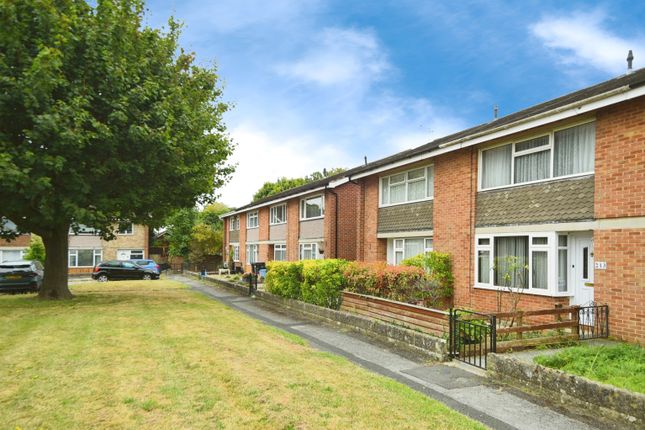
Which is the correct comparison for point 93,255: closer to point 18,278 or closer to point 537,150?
point 18,278

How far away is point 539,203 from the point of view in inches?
441

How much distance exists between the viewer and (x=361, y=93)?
17.6m

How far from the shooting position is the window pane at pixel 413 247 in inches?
636

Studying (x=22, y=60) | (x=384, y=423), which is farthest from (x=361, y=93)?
(x=384, y=423)

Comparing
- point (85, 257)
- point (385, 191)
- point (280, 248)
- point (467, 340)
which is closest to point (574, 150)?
point (467, 340)

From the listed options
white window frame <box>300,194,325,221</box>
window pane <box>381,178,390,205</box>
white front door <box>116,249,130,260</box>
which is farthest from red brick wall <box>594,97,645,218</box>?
white front door <box>116,249,130,260</box>

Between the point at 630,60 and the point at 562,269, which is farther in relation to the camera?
the point at 630,60

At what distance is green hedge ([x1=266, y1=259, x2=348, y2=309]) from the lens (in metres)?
14.3

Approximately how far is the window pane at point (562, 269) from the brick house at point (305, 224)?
35.5ft

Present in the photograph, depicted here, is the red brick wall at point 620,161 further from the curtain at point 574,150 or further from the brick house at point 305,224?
the brick house at point 305,224

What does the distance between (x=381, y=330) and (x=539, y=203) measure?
16.5 feet

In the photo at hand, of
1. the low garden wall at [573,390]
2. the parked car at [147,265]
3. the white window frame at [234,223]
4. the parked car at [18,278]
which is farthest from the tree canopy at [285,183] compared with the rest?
the low garden wall at [573,390]

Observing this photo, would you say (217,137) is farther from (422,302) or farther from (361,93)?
(422,302)

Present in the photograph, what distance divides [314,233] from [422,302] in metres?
11.5
